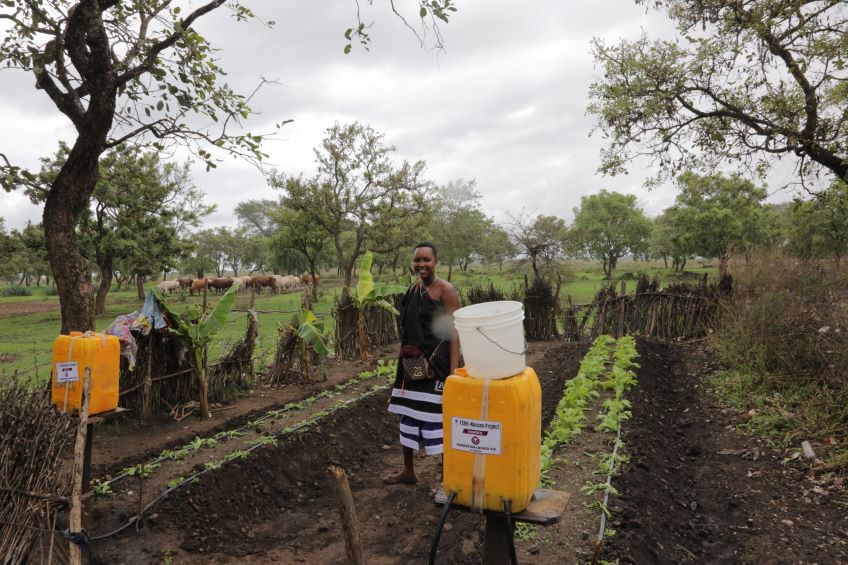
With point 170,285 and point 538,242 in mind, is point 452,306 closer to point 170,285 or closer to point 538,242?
point 538,242

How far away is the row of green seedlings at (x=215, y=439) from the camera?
4464 millimetres

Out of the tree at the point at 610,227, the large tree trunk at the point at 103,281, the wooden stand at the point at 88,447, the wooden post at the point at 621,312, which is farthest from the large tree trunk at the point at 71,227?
the tree at the point at 610,227

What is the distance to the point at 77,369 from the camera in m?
3.78

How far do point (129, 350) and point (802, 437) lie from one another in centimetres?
747

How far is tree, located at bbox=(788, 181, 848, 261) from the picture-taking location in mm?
10078

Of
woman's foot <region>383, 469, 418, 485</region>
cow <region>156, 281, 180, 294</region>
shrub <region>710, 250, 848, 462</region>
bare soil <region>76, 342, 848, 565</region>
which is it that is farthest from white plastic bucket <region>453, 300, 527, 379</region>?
cow <region>156, 281, 180, 294</region>

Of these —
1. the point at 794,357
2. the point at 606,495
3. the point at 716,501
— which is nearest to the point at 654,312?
the point at 794,357

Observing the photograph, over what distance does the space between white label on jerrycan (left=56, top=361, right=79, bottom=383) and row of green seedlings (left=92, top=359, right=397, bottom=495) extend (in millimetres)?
868

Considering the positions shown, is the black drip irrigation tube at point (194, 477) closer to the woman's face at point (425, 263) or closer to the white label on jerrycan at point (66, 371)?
the white label on jerrycan at point (66, 371)

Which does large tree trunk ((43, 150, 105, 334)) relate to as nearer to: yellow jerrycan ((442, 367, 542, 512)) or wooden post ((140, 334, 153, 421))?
wooden post ((140, 334, 153, 421))

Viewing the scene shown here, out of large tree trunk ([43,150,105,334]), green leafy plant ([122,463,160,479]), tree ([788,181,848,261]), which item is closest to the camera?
green leafy plant ([122,463,160,479])

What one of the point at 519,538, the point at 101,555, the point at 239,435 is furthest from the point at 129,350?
the point at 519,538

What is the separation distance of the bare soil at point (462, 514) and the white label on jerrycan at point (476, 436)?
4.99 ft

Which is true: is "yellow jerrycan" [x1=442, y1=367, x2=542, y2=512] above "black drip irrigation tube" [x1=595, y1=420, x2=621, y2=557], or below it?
above
